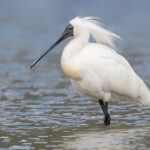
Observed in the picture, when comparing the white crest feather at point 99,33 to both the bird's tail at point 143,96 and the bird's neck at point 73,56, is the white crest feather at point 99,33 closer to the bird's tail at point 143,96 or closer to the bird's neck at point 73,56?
the bird's neck at point 73,56

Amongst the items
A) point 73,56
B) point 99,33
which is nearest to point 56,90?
point 99,33

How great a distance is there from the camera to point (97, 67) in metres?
12.5

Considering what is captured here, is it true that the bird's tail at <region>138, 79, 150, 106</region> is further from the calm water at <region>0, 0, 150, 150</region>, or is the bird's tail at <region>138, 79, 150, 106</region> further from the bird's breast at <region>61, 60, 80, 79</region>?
the bird's breast at <region>61, 60, 80, 79</region>

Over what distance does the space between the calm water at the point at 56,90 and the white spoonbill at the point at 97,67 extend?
64 centimetres

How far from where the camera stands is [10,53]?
1044 inches

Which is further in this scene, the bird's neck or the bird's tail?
the bird's tail

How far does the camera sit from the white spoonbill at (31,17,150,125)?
12477 millimetres

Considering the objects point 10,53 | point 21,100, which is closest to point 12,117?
point 21,100

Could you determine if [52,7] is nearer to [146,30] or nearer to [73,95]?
[146,30]

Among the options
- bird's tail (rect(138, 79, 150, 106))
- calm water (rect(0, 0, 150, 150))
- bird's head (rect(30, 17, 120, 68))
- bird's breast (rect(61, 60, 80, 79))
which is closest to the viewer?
calm water (rect(0, 0, 150, 150))

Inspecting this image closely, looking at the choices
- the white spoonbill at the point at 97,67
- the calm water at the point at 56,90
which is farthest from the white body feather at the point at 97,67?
the calm water at the point at 56,90

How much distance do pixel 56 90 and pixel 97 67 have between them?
509 cm

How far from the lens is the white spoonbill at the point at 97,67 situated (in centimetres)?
1248

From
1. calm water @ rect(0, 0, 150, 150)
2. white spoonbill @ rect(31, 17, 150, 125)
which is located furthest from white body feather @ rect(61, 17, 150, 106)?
calm water @ rect(0, 0, 150, 150)
